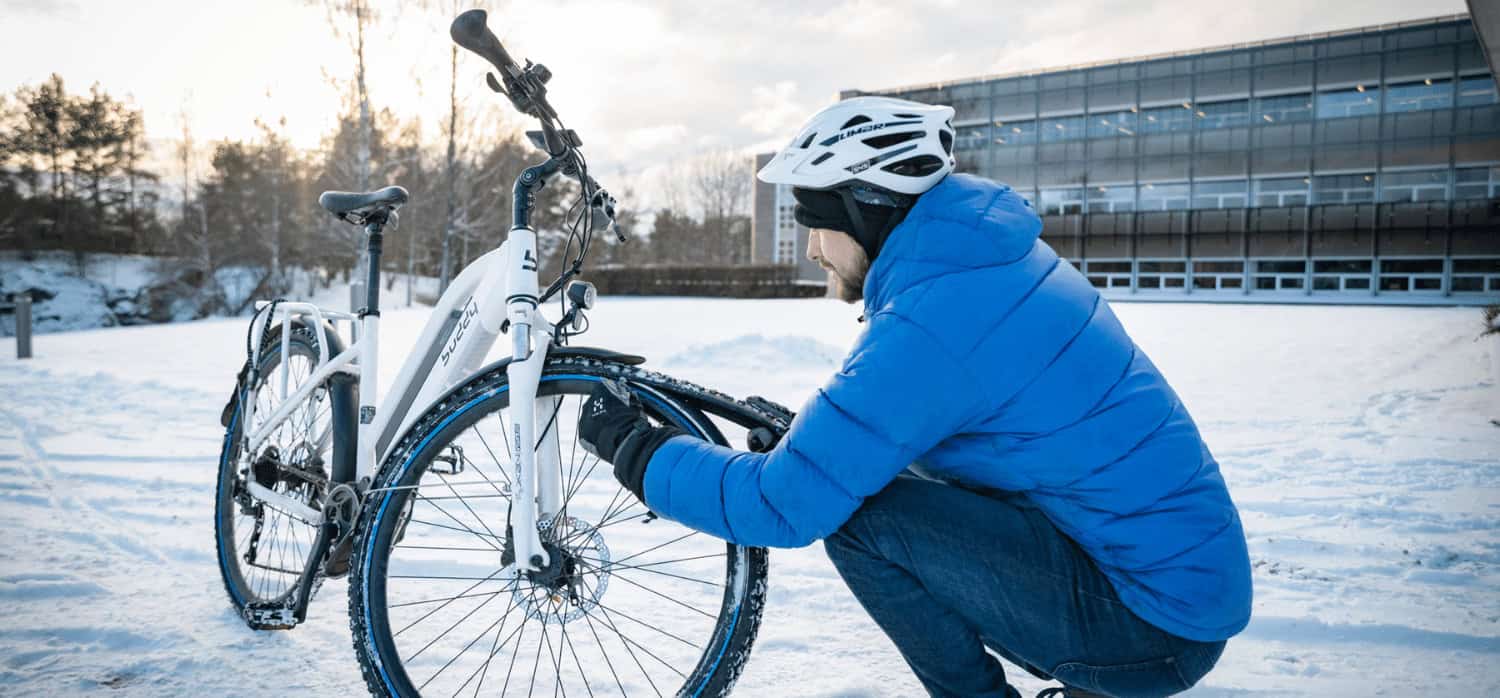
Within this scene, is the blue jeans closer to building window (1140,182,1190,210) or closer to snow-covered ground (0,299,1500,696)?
snow-covered ground (0,299,1500,696)

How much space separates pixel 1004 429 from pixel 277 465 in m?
2.49

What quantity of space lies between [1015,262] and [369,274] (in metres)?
1.97

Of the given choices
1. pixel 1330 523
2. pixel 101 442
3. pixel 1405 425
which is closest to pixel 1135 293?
pixel 1405 425

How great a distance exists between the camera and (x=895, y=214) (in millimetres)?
1701

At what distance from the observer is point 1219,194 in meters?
33.2

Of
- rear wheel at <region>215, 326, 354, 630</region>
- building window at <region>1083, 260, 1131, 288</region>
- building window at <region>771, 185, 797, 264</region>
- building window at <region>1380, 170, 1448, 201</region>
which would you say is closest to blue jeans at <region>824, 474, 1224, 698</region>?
rear wheel at <region>215, 326, 354, 630</region>

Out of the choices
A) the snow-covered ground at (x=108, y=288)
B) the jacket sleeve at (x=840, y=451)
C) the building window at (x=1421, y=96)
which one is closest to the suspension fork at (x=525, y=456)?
the jacket sleeve at (x=840, y=451)

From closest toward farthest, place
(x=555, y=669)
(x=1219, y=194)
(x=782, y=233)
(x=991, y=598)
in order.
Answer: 1. (x=991, y=598)
2. (x=555, y=669)
3. (x=1219, y=194)
4. (x=782, y=233)

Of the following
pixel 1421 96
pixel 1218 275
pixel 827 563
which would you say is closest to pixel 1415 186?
pixel 1421 96

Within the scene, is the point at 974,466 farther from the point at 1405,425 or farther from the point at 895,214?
the point at 1405,425

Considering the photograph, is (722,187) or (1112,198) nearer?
(1112,198)

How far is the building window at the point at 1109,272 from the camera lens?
1357 inches

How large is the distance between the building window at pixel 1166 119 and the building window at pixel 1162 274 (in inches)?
229

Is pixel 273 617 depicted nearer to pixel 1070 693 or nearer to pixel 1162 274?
pixel 1070 693
